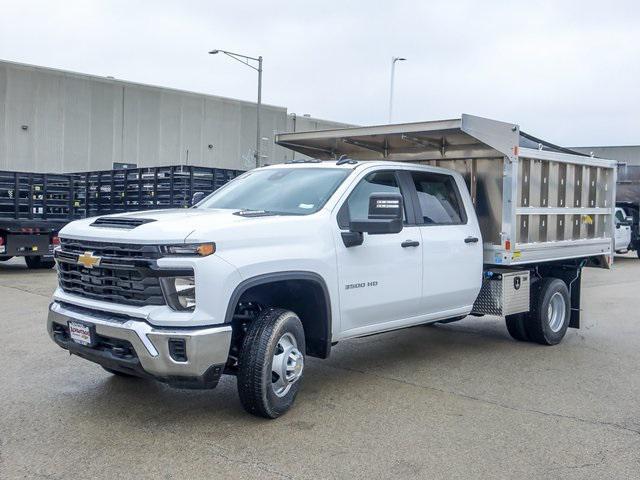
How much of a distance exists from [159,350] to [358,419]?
1638 mm

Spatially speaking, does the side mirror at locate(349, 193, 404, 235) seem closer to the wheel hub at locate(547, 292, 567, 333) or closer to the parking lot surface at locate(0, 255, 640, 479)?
the parking lot surface at locate(0, 255, 640, 479)

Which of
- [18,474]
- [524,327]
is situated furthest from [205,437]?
[524,327]

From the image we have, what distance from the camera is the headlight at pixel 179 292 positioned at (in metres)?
4.78

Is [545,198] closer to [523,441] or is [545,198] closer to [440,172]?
[440,172]

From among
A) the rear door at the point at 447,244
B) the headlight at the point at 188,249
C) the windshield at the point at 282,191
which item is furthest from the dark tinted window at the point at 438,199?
the headlight at the point at 188,249

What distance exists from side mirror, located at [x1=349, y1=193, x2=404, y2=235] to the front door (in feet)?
0.74

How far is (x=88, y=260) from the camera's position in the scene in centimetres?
517

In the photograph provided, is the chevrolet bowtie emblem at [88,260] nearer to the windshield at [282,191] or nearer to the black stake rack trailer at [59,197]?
the windshield at [282,191]

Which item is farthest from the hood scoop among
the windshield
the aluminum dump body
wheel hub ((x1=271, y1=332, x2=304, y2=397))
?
the aluminum dump body

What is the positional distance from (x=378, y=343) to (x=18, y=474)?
15.6 feet

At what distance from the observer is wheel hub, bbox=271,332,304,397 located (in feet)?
17.3

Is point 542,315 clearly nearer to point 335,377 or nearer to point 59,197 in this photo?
point 335,377

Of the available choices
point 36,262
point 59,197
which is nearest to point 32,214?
point 59,197

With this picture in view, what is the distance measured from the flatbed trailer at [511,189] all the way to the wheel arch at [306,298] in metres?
2.34
